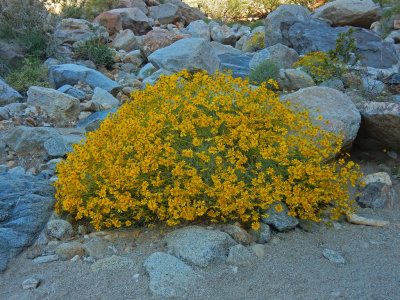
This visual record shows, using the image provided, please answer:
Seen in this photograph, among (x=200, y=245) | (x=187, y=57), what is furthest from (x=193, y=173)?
(x=187, y=57)

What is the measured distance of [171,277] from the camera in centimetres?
261

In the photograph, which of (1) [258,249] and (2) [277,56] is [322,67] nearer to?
(2) [277,56]

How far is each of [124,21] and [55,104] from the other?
27.2 ft

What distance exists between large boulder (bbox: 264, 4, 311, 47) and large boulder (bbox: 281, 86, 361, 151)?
236 inches

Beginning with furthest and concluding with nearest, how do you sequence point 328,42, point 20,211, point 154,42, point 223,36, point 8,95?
1. point 223,36
2. point 154,42
3. point 328,42
4. point 8,95
5. point 20,211

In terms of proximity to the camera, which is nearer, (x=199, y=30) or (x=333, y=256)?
(x=333, y=256)

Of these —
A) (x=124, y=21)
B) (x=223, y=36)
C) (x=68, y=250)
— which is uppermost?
(x=68, y=250)

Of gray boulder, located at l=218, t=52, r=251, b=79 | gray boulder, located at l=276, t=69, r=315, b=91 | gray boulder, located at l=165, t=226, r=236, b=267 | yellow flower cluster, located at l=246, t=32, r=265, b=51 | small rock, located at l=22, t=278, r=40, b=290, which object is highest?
gray boulder, located at l=165, t=226, r=236, b=267

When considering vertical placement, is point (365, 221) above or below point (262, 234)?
below

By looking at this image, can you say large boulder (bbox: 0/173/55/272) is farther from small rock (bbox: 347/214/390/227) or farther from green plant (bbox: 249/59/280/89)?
green plant (bbox: 249/59/280/89)

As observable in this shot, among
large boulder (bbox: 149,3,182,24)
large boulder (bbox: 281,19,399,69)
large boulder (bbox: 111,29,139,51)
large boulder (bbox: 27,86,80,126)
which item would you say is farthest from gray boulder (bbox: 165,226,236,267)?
large boulder (bbox: 149,3,182,24)

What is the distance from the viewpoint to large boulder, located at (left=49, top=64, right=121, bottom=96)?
7.25 m

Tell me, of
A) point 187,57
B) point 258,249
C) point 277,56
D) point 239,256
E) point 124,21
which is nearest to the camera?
point 239,256

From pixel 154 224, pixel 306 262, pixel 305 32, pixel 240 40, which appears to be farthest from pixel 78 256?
pixel 240 40
